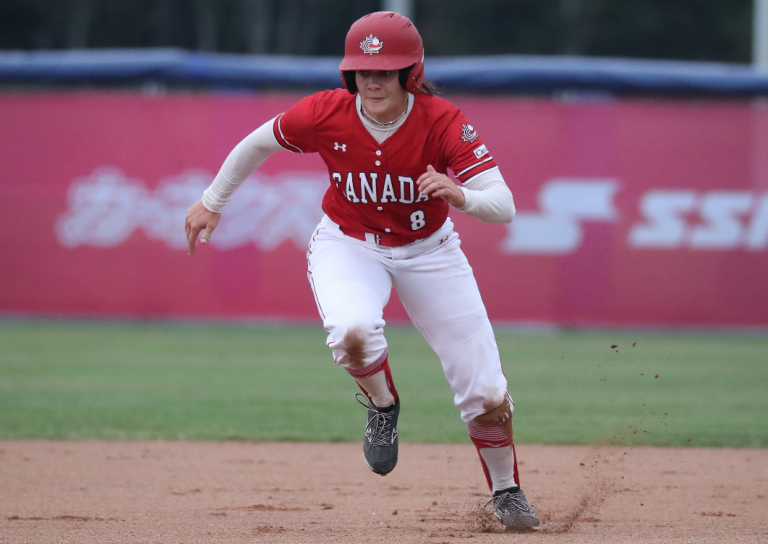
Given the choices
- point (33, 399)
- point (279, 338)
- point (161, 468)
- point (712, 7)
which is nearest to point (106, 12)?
point (712, 7)

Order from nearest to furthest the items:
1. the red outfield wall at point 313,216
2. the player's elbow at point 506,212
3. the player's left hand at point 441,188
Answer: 1. the player's left hand at point 441,188
2. the player's elbow at point 506,212
3. the red outfield wall at point 313,216

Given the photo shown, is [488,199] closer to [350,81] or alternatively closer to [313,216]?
[350,81]

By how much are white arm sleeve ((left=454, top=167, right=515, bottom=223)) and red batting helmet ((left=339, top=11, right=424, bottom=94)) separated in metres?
0.48

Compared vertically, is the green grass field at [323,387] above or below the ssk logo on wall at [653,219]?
below

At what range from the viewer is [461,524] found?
447 centimetres

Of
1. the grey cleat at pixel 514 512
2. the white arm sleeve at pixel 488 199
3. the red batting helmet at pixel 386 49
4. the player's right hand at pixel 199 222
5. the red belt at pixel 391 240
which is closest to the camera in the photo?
the white arm sleeve at pixel 488 199

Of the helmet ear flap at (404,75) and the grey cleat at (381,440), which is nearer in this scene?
the helmet ear flap at (404,75)

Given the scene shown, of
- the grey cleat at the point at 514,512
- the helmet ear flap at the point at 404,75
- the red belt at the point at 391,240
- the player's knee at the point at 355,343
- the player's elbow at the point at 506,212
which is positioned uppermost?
the helmet ear flap at the point at 404,75

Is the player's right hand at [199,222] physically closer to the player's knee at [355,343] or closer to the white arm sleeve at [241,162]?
the white arm sleeve at [241,162]

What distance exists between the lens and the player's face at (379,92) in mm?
4223

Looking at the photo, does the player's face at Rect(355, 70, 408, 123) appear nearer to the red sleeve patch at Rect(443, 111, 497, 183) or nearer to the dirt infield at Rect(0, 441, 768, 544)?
the red sleeve patch at Rect(443, 111, 497, 183)

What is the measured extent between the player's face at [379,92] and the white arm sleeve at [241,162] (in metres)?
0.49

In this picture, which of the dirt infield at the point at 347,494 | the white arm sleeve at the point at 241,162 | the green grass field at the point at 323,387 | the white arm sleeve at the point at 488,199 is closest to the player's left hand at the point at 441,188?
the white arm sleeve at the point at 488,199

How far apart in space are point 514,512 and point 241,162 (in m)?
1.90
